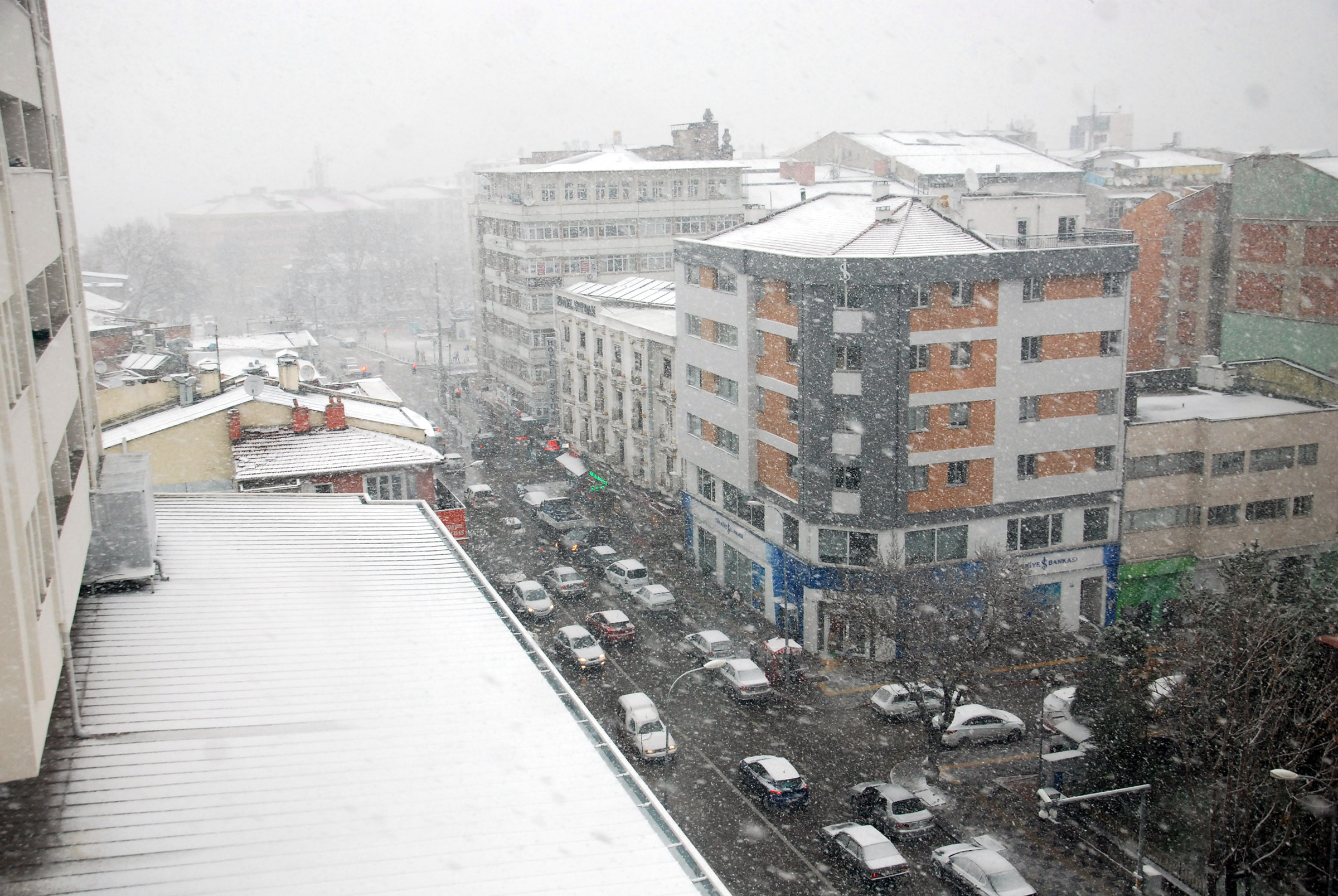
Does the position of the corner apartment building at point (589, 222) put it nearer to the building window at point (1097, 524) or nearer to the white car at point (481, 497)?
the white car at point (481, 497)

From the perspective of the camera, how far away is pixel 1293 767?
45.5ft

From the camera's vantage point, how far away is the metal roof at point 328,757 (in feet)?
22.2

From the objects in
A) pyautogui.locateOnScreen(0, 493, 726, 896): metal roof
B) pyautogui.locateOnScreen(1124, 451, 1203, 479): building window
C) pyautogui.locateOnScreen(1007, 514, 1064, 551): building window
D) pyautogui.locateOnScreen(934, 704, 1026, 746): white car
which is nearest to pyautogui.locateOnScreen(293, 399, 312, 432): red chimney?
pyautogui.locateOnScreen(0, 493, 726, 896): metal roof

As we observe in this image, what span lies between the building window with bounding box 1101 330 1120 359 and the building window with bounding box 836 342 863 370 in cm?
568

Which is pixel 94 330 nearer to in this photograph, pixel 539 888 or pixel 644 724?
pixel 644 724

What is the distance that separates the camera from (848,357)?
22156 millimetres

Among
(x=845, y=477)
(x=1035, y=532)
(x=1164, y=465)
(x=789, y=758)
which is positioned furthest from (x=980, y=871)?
(x=1164, y=465)

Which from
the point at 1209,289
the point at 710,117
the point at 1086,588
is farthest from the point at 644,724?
the point at 710,117

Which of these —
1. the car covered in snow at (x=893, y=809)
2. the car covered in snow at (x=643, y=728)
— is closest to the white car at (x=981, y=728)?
the car covered in snow at (x=893, y=809)

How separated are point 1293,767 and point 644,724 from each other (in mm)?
9985

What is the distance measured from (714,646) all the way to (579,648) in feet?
9.54

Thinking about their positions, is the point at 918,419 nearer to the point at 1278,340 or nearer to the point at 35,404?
the point at 1278,340

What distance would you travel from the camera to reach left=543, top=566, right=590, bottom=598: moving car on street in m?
26.6

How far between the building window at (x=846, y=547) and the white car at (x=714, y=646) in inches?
107
